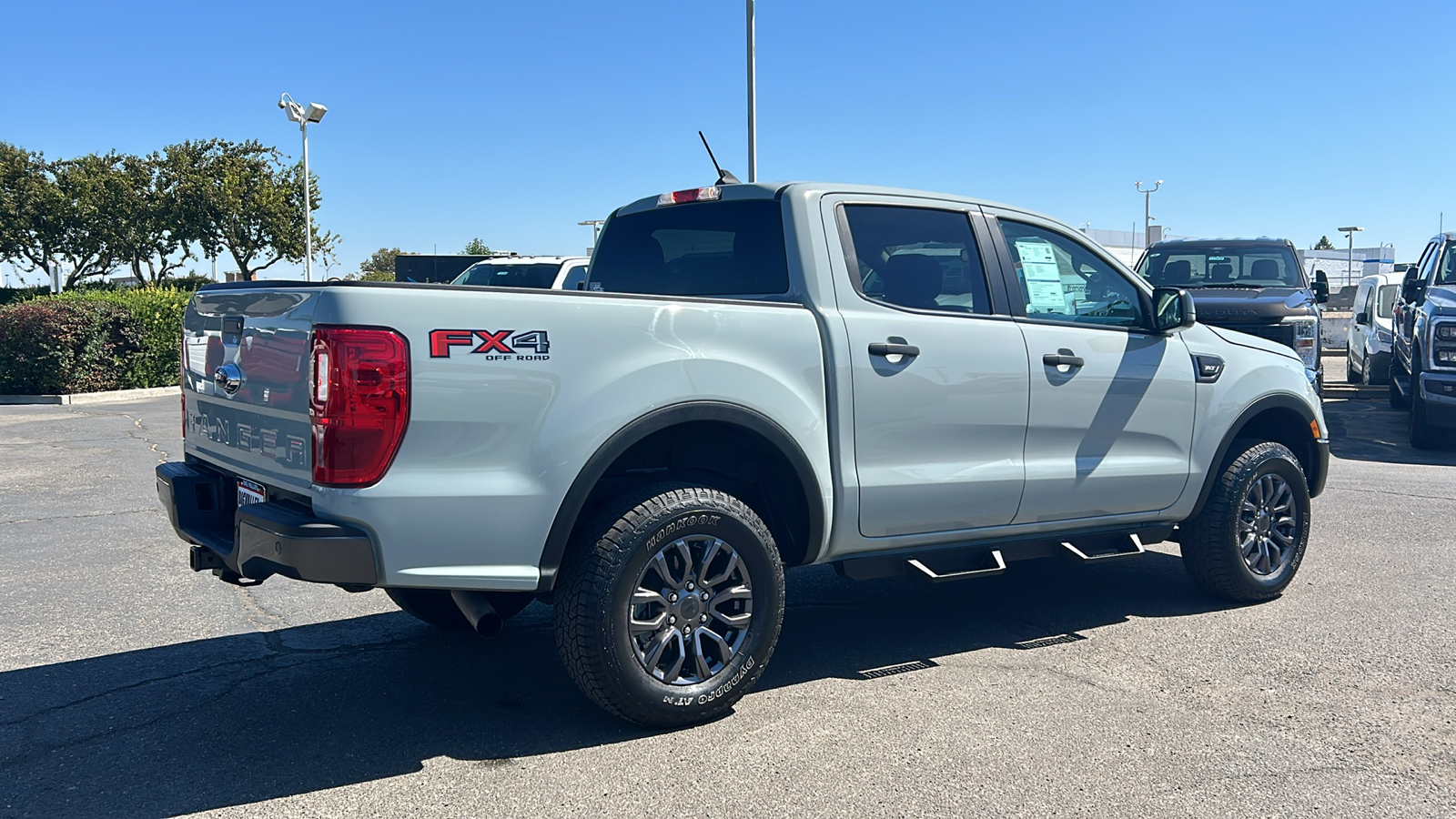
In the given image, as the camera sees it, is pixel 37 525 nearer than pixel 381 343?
No

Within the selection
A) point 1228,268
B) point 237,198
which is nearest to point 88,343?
point 1228,268

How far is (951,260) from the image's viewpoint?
16.6 ft

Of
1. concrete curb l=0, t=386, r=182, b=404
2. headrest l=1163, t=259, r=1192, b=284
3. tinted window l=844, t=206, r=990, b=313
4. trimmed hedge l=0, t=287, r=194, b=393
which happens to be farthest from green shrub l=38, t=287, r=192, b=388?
tinted window l=844, t=206, r=990, b=313

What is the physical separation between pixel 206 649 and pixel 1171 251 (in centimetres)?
1141

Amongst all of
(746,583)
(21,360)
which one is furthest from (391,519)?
(21,360)

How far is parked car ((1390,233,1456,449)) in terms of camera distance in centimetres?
1177

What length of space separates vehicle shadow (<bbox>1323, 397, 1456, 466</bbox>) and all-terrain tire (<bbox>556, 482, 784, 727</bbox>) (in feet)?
27.5

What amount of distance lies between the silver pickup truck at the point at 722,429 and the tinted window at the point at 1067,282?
1 cm

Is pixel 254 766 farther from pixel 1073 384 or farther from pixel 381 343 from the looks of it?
pixel 1073 384

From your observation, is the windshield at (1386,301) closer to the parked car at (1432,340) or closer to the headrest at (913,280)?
the parked car at (1432,340)

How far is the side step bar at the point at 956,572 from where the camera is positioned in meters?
4.84

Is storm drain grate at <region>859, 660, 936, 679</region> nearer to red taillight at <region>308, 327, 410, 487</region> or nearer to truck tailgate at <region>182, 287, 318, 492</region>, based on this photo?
red taillight at <region>308, 327, 410, 487</region>

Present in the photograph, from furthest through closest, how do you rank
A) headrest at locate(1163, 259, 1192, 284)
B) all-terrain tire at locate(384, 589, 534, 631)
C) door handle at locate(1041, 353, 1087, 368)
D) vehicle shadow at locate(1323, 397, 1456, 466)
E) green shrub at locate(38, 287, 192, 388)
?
green shrub at locate(38, 287, 192, 388) < headrest at locate(1163, 259, 1192, 284) < vehicle shadow at locate(1323, 397, 1456, 466) < door handle at locate(1041, 353, 1087, 368) < all-terrain tire at locate(384, 589, 534, 631)

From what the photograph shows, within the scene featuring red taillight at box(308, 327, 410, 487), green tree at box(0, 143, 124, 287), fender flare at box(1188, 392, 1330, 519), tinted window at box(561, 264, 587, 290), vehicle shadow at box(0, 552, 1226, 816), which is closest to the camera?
red taillight at box(308, 327, 410, 487)
